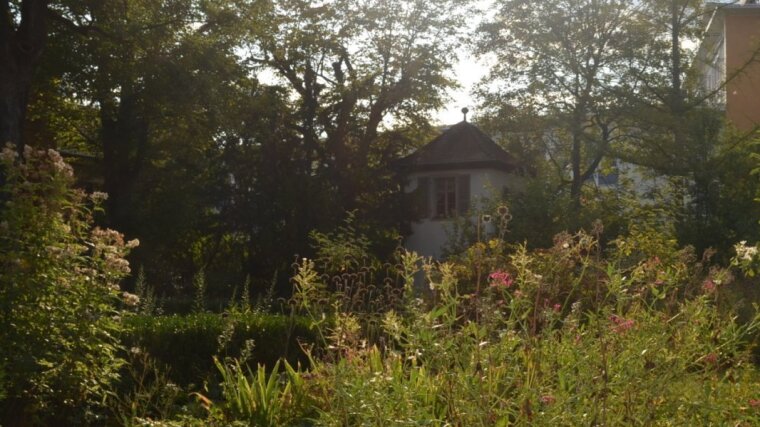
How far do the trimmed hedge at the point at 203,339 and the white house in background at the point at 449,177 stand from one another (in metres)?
24.9

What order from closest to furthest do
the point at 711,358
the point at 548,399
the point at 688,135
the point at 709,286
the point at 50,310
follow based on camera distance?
the point at 548,399 → the point at 711,358 → the point at 709,286 → the point at 50,310 → the point at 688,135

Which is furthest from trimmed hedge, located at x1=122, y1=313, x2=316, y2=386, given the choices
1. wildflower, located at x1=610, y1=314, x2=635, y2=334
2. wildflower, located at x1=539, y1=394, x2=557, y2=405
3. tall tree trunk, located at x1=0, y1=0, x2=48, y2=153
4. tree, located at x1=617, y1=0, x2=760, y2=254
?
tree, located at x1=617, y1=0, x2=760, y2=254

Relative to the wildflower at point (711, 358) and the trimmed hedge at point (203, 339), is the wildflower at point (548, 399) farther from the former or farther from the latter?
the trimmed hedge at point (203, 339)

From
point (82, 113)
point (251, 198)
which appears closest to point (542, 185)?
point (251, 198)

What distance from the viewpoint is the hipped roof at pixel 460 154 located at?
36812 millimetres

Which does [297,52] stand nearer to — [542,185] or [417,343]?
[542,185]

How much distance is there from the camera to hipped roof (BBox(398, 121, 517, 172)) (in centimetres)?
3681

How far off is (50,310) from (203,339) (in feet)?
9.24

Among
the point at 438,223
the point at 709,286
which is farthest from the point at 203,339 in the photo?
the point at 438,223

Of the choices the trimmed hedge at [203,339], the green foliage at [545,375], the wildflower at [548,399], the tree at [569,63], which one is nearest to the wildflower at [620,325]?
the green foliage at [545,375]

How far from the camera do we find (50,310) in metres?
7.79

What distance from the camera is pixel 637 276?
653 centimetres

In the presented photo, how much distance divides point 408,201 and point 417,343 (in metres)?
29.5

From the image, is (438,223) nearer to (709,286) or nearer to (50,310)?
(50,310)
